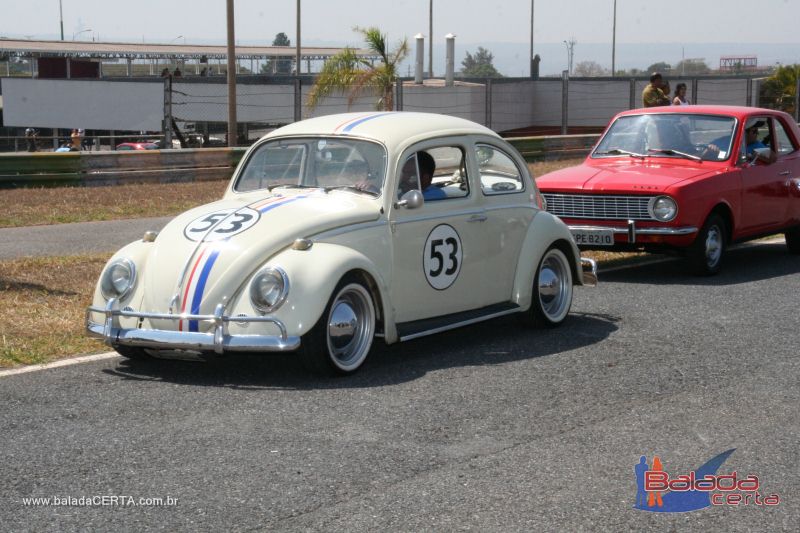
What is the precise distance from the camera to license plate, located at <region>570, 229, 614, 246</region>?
444 inches

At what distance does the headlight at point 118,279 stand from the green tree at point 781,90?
97.6 feet

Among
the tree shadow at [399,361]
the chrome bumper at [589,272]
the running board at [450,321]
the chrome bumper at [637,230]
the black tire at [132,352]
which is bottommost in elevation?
the tree shadow at [399,361]

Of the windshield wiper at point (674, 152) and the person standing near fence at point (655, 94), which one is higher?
the person standing near fence at point (655, 94)

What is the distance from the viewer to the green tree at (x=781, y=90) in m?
35.8

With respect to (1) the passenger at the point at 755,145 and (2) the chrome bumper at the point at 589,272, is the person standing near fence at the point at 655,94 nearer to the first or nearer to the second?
(1) the passenger at the point at 755,145

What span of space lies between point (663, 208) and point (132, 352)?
587 centimetres

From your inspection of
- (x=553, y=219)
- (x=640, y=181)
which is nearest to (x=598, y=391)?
(x=553, y=219)

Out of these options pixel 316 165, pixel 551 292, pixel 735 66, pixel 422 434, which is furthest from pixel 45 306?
pixel 735 66

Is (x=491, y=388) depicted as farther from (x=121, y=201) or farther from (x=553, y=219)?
(x=121, y=201)

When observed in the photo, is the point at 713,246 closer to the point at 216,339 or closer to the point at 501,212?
the point at 501,212

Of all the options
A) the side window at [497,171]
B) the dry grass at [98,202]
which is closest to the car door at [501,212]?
the side window at [497,171]

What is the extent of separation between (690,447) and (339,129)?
3.49 metres

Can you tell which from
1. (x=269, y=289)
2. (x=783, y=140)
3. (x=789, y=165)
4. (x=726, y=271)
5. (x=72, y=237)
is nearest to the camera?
(x=269, y=289)

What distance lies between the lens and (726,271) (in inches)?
468
